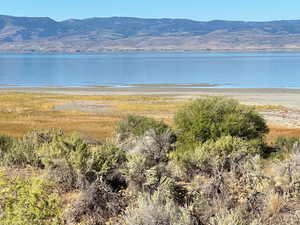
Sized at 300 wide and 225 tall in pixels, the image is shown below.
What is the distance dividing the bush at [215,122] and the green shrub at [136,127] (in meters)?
1.37

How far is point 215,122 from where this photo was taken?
19.6 m

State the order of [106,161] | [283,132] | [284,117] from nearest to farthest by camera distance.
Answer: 1. [106,161]
2. [283,132]
3. [284,117]

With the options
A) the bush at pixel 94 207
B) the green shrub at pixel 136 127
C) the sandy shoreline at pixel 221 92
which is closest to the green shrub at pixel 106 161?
the bush at pixel 94 207

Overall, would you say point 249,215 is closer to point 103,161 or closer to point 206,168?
point 206,168

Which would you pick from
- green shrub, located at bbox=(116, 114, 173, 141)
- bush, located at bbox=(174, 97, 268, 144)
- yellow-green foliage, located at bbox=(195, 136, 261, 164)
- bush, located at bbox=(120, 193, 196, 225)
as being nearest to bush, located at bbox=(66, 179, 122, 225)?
bush, located at bbox=(120, 193, 196, 225)

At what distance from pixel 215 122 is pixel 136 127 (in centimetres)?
522

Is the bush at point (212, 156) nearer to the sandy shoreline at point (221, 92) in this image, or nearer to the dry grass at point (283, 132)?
the dry grass at point (283, 132)

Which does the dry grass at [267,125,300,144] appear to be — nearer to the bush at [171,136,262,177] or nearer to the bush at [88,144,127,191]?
the bush at [171,136,262,177]

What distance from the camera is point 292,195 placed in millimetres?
10672

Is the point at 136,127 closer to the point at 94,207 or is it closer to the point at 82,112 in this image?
the point at 94,207

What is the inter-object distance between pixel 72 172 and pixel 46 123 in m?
32.7

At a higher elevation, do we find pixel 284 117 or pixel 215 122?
pixel 215 122

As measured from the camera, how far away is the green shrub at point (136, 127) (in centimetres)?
2196

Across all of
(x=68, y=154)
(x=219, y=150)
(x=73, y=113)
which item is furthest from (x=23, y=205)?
(x=73, y=113)
